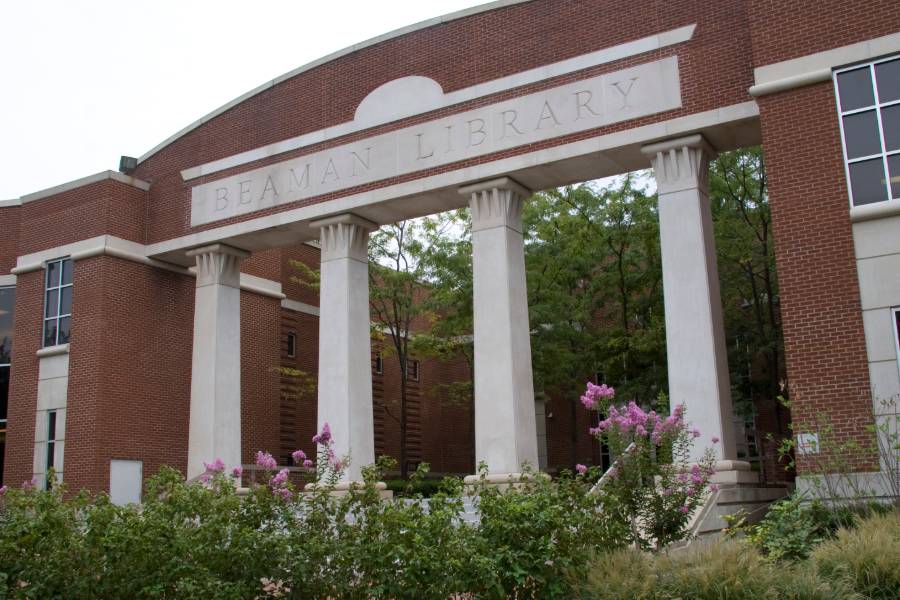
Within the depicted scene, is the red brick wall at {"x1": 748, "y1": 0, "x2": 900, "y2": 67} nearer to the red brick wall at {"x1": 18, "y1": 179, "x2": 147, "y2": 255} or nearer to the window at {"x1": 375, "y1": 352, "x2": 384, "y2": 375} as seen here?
the red brick wall at {"x1": 18, "y1": 179, "x2": 147, "y2": 255}

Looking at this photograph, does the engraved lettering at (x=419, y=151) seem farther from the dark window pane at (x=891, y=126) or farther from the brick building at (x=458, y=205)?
the dark window pane at (x=891, y=126)

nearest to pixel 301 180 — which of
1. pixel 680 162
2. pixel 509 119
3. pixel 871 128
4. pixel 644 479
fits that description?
pixel 509 119

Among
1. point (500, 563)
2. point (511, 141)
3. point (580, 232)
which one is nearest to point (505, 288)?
point (511, 141)

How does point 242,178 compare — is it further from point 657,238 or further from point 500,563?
point 500,563

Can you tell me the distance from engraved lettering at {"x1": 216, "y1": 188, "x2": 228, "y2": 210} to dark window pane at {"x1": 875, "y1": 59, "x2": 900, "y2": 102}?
16.5m

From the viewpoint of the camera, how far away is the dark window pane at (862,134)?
15.4 meters

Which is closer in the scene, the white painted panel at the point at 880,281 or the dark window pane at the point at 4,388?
the white painted panel at the point at 880,281

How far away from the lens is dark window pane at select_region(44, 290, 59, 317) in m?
26.7

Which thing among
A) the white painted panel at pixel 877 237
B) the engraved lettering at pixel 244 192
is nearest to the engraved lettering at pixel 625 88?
the white painted panel at pixel 877 237

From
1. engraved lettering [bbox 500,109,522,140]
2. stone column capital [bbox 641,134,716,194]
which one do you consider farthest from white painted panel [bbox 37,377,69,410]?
stone column capital [bbox 641,134,716,194]

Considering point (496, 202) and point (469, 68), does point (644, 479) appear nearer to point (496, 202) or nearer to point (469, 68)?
point (496, 202)

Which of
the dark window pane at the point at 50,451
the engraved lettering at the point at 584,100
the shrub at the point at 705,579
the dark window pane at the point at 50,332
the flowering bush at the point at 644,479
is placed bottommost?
the shrub at the point at 705,579

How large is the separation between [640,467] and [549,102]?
37.0 ft

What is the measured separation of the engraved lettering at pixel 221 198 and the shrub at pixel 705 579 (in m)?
18.0
